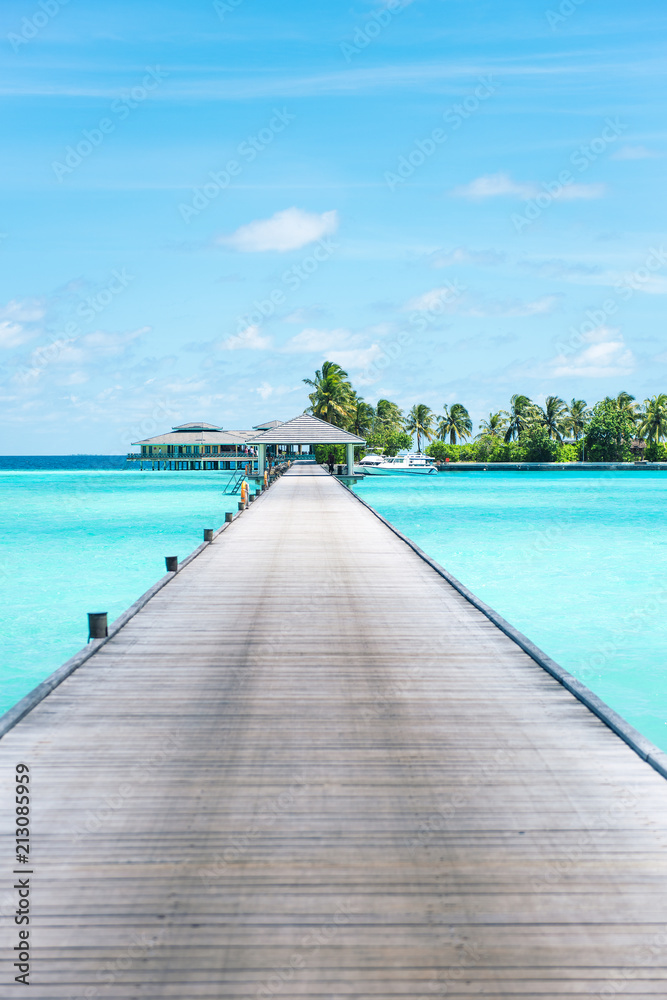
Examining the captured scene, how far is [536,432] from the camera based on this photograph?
291 ft

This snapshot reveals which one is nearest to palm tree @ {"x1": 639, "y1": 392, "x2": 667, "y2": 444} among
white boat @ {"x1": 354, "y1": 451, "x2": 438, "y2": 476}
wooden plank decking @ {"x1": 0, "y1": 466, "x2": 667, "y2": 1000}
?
white boat @ {"x1": 354, "y1": 451, "x2": 438, "y2": 476}

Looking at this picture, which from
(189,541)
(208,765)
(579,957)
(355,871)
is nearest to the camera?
(579,957)

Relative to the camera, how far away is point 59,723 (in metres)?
5.66

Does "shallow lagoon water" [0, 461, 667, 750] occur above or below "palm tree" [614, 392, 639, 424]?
below

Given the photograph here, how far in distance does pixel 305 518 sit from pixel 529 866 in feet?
56.5

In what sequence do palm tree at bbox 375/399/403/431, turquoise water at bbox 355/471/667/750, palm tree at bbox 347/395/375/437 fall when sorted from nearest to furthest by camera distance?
turquoise water at bbox 355/471/667/750, palm tree at bbox 347/395/375/437, palm tree at bbox 375/399/403/431

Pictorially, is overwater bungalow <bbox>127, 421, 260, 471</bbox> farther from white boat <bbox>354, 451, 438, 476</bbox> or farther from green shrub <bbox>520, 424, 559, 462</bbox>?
green shrub <bbox>520, 424, 559, 462</bbox>

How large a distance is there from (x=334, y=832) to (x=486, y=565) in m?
20.4

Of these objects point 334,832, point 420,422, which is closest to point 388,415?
point 420,422

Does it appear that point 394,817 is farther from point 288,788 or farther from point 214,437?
point 214,437

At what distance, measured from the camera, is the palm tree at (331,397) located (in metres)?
65.9

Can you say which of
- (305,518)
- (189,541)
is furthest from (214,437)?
(305,518)

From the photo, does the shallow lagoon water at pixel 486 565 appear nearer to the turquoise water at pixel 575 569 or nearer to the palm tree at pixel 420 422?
the turquoise water at pixel 575 569

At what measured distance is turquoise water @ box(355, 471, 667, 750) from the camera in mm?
13078
